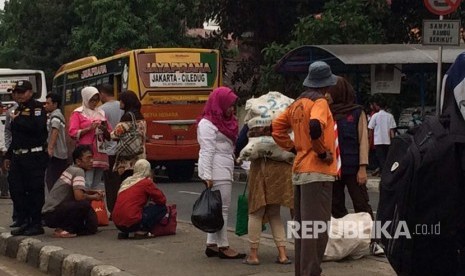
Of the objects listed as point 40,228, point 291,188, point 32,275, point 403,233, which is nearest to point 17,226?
point 40,228

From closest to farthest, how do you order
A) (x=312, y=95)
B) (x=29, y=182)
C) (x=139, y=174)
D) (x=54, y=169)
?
1. (x=312, y=95)
2. (x=139, y=174)
3. (x=29, y=182)
4. (x=54, y=169)

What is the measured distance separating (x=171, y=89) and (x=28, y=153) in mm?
10013

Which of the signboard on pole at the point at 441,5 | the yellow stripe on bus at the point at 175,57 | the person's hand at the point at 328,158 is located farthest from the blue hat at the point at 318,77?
the yellow stripe on bus at the point at 175,57

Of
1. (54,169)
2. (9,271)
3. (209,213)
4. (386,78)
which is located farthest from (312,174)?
(386,78)

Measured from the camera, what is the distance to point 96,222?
10.0m

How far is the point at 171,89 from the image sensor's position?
19.7m

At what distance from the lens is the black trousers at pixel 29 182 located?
9812 mm

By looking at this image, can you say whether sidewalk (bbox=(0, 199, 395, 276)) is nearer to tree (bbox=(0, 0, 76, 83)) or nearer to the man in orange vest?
the man in orange vest

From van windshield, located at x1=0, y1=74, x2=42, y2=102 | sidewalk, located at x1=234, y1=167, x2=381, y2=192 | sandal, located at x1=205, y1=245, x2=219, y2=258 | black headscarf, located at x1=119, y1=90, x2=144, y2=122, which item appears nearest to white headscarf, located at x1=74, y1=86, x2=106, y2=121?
black headscarf, located at x1=119, y1=90, x2=144, y2=122

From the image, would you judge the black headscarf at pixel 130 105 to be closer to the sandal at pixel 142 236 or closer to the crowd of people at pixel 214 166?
the crowd of people at pixel 214 166

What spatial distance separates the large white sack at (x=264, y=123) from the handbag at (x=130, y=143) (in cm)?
273

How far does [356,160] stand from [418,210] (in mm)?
4194

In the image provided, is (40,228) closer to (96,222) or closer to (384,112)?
(96,222)

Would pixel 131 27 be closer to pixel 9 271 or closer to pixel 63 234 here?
pixel 63 234
